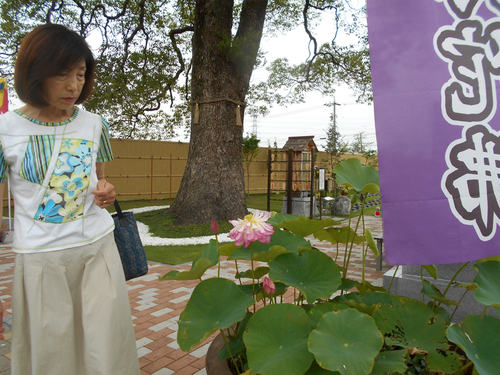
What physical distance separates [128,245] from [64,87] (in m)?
0.73

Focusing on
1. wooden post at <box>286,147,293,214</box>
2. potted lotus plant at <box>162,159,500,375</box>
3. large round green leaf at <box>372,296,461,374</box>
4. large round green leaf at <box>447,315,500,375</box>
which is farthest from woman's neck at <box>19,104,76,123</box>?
wooden post at <box>286,147,293,214</box>

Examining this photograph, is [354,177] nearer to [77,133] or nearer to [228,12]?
[77,133]

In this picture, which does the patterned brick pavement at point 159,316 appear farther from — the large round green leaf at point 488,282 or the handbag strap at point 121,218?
the large round green leaf at point 488,282

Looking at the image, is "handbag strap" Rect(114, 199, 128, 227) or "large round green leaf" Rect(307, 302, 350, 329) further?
"handbag strap" Rect(114, 199, 128, 227)

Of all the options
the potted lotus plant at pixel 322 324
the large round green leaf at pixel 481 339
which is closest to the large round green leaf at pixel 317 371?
the potted lotus plant at pixel 322 324

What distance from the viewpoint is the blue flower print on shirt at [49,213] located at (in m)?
1.29

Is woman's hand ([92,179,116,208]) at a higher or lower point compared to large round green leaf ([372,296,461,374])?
higher

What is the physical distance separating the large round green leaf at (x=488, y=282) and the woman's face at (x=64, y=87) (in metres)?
1.57

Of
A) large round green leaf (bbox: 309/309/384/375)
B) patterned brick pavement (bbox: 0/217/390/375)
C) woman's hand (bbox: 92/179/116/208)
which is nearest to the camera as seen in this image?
large round green leaf (bbox: 309/309/384/375)

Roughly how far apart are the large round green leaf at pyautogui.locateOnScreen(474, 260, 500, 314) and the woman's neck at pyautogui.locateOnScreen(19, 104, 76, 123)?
161 centimetres

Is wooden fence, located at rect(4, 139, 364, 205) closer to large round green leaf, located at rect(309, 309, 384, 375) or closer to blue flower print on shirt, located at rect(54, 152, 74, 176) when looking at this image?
blue flower print on shirt, located at rect(54, 152, 74, 176)

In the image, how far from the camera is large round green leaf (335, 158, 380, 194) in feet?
5.01

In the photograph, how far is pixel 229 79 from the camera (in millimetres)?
7520

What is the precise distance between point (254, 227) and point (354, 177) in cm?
62
